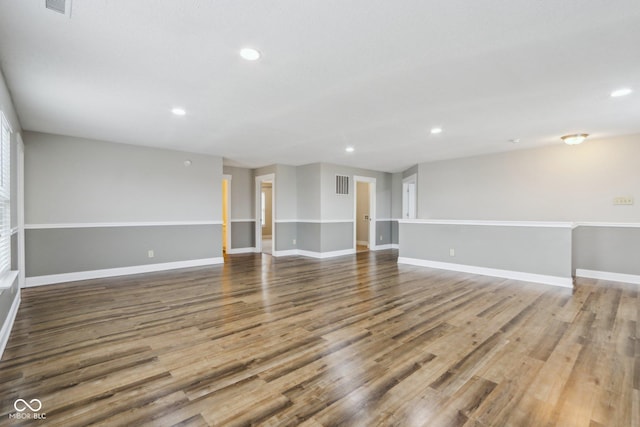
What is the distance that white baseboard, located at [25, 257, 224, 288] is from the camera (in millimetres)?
4645

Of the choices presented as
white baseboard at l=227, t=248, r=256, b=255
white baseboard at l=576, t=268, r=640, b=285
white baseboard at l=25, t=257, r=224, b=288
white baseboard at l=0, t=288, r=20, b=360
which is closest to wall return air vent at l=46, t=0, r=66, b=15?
white baseboard at l=0, t=288, r=20, b=360

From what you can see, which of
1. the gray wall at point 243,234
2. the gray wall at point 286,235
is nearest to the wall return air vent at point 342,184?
the gray wall at point 286,235

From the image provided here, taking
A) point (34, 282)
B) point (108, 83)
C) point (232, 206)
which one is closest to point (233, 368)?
point (108, 83)

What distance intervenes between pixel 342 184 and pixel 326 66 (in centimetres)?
541

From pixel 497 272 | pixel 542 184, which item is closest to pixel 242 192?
pixel 497 272

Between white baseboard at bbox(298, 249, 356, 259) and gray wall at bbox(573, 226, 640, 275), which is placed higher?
gray wall at bbox(573, 226, 640, 275)

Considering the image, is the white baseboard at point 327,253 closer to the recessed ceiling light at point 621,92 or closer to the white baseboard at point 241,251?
the white baseboard at point 241,251

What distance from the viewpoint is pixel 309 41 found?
2162 millimetres

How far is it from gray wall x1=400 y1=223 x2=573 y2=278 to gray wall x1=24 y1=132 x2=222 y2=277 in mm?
4129

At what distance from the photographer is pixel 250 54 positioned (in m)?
2.34

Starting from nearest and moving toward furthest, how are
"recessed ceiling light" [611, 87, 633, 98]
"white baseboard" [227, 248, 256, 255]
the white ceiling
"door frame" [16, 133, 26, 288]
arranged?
the white ceiling, "recessed ceiling light" [611, 87, 633, 98], "door frame" [16, 133, 26, 288], "white baseboard" [227, 248, 256, 255]

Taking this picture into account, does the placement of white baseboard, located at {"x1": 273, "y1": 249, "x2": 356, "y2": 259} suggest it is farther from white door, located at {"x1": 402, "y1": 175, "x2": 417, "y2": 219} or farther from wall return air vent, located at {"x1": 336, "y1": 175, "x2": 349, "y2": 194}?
white door, located at {"x1": 402, "y1": 175, "x2": 417, "y2": 219}

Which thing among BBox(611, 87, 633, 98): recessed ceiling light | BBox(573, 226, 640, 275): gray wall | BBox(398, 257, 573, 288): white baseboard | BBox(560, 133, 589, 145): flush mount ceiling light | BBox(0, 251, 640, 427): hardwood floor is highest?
BBox(611, 87, 633, 98): recessed ceiling light

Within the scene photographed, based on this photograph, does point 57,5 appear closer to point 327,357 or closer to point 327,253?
point 327,357
